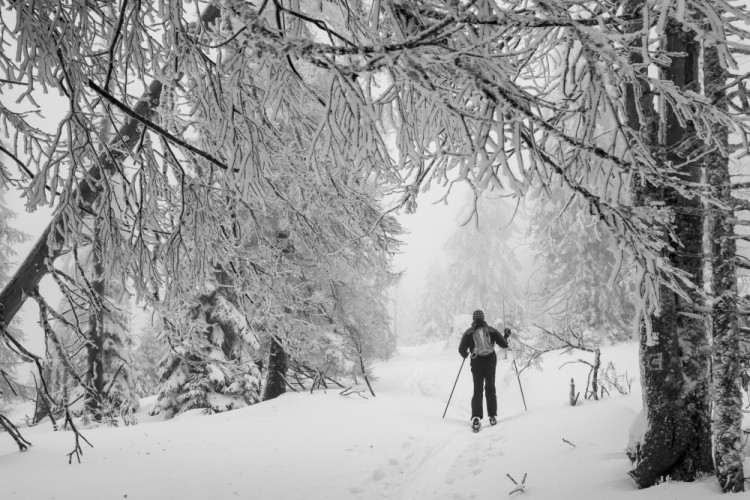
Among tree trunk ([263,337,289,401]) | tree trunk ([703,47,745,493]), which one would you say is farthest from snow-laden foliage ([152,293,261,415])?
tree trunk ([703,47,745,493])

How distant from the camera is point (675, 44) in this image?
331 cm

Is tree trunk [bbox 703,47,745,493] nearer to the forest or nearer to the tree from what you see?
the forest

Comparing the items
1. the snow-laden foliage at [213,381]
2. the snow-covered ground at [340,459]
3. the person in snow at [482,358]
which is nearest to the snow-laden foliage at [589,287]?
the person in snow at [482,358]

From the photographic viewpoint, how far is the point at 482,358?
7617 mm

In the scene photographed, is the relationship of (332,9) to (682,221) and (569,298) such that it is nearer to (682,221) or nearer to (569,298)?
(682,221)

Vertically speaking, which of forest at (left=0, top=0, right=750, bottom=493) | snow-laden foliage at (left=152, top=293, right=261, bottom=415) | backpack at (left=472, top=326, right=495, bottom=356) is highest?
forest at (left=0, top=0, right=750, bottom=493)

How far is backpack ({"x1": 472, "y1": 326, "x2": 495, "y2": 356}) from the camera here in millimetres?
7574

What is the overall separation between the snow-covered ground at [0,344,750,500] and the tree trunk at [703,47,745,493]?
26 cm

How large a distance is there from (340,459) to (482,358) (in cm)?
366

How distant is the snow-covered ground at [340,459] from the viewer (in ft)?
11.6

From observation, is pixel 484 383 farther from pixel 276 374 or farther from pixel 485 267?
pixel 485 267

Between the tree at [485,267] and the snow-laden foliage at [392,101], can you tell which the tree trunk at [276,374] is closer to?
the snow-laden foliage at [392,101]

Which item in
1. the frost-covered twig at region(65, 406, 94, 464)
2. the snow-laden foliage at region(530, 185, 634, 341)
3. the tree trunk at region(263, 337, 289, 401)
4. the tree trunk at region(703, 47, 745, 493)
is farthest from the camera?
the snow-laden foliage at region(530, 185, 634, 341)

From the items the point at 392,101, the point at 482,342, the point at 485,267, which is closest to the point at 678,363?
the point at 392,101
